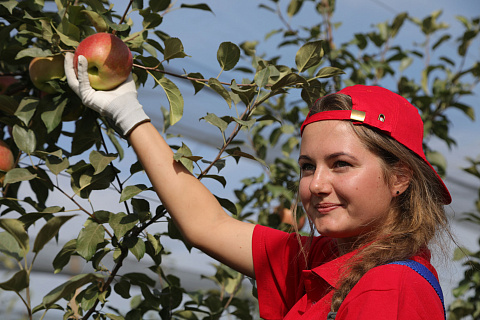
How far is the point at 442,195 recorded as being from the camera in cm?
111

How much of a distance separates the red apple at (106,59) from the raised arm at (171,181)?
19 mm

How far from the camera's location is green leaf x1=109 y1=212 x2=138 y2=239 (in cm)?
114

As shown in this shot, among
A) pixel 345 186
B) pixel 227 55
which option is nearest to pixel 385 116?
pixel 345 186

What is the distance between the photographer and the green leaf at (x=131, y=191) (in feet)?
3.76

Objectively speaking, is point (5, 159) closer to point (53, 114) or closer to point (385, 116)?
point (53, 114)

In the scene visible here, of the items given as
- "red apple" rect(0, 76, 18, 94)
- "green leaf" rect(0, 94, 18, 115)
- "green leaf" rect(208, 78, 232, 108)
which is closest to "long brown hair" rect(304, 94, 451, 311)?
"green leaf" rect(208, 78, 232, 108)

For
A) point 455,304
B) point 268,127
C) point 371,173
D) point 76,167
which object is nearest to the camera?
point 371,173

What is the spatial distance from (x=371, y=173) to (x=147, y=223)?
53 cm

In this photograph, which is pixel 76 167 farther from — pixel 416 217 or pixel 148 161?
pixel 416 217

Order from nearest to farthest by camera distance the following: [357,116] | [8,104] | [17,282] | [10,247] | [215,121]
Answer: [17,282] → [10,247] → [357,116] → [215,121] → [8,104]

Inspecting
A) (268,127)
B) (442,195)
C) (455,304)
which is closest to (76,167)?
(442,195)

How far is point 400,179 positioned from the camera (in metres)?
1.03

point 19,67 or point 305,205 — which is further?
point 19,67

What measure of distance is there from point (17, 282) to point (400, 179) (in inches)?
26.4
